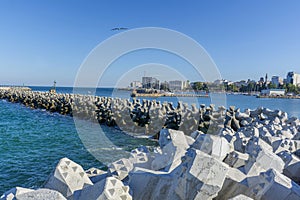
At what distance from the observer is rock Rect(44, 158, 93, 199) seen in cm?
247

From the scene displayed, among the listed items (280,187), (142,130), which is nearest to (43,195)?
(280,187)

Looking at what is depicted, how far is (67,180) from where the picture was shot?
2.52 m

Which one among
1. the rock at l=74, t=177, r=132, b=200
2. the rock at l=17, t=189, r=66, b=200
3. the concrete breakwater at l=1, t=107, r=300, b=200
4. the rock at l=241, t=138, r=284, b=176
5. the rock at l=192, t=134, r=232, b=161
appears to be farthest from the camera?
the rock at l=192, t=134, r=232, b=161

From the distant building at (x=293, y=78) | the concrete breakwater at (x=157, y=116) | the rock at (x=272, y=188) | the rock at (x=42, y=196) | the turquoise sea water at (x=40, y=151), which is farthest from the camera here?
the distant building at (x=293, y=78)

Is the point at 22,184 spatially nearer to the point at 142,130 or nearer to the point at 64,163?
the point at 64,163

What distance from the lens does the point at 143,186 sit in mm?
2637

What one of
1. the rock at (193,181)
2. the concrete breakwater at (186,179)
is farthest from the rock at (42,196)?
the rock at (193,181)

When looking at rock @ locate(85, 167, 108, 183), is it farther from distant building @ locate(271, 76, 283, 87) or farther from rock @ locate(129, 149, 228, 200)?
distant building @ locate(271, 76, 283, 87)

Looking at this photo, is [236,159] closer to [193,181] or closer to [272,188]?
[272,188]

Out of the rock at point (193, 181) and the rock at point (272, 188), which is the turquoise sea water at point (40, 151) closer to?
the rock at point (193, 181)

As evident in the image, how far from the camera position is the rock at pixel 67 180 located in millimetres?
2472

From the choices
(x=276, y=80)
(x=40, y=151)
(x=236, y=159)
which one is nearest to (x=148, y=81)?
(x=40, y=151)

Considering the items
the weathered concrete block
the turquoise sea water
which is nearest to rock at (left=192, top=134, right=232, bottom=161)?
the weathered concrete block

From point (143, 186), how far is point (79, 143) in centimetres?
556
